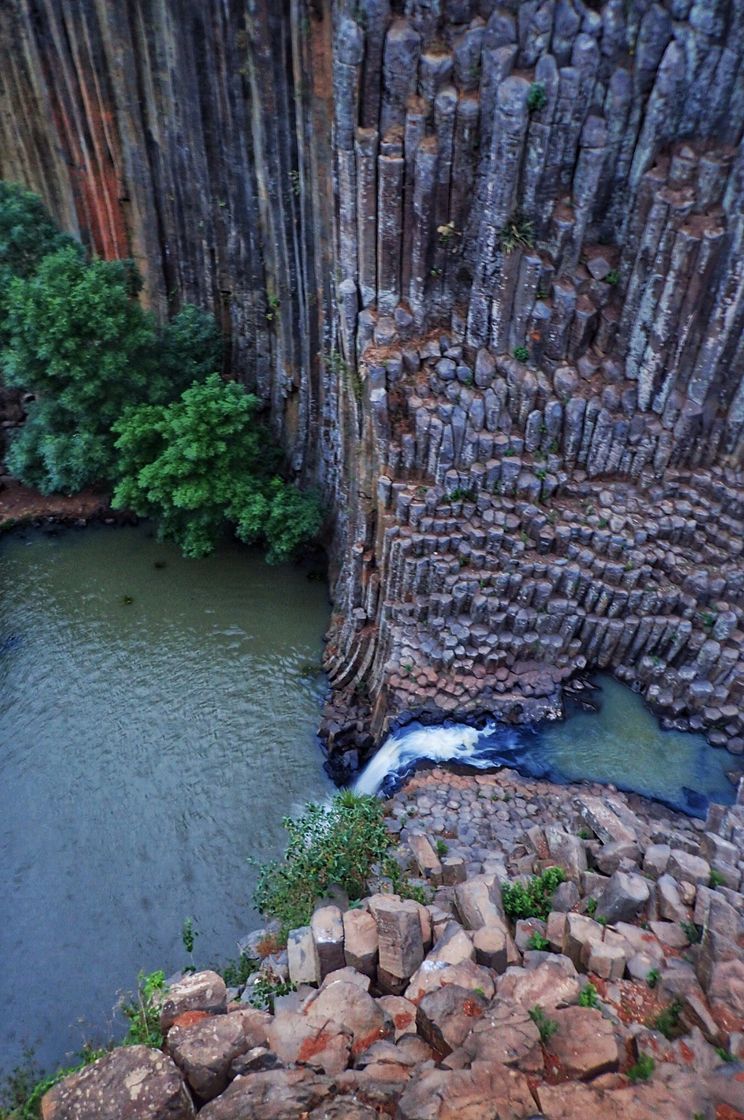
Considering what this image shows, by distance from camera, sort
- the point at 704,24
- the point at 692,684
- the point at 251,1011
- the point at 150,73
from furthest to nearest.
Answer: the point at 150,73 < the point at 692,684 < the point at 704,24 < the point at 251,1011

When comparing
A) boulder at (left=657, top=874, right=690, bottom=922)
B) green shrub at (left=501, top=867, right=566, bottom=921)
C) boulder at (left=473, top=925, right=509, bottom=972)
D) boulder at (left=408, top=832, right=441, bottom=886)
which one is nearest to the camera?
boulder at (left=473, top=925, right=509, bottom=972)

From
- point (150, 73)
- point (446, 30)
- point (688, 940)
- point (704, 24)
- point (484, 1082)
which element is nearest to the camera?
point (484, 1082)

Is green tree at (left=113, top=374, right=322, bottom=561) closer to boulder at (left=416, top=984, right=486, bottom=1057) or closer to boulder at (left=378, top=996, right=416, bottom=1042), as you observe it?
boulder at (left=378, top=996, right=416, bottom=1042)

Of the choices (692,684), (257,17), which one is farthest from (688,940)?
(257,17)

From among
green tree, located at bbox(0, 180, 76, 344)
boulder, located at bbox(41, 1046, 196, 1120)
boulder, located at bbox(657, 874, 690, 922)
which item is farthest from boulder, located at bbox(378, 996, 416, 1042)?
green tree, located at bbox(0, 180, 76, 344)

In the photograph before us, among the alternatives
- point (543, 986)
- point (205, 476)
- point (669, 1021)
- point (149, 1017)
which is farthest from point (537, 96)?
point (149, 1017)

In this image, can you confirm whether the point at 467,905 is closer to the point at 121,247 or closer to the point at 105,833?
the point at 105,833
